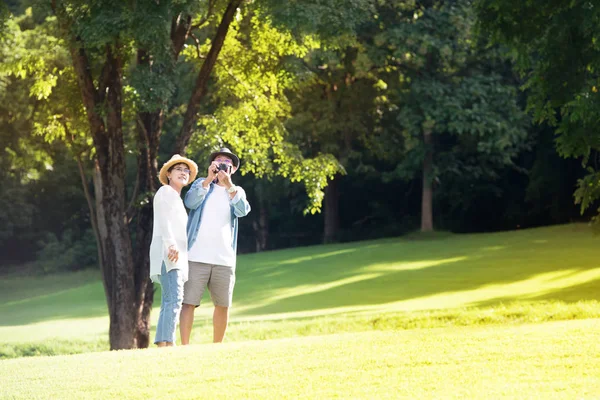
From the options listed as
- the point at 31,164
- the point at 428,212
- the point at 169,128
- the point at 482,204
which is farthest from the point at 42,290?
the point at 482,204

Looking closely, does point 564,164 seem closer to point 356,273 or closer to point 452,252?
point 452,252

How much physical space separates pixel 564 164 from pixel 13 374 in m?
32.4

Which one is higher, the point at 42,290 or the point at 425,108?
the point at 425,108

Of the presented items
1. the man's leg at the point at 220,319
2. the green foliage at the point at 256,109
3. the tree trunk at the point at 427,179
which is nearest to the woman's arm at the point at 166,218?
the man's leg at the point at 220,319

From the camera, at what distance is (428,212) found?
40.6 m

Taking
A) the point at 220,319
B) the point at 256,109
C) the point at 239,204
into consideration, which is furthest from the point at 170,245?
the point at 256,109

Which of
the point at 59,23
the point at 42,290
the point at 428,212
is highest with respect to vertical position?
the point at 59,23

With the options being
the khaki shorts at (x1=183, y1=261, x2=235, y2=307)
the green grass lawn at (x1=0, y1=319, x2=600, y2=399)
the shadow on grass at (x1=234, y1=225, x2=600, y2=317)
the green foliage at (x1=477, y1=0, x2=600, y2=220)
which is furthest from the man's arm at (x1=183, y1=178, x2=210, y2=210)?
the shadow on grass at (x1=234, y1=225, x2=600, y2=317)

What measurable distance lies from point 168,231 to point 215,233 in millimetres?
672

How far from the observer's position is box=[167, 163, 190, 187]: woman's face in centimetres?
1059

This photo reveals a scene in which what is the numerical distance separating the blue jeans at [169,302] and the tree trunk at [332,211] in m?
33.2

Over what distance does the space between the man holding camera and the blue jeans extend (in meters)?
0.41

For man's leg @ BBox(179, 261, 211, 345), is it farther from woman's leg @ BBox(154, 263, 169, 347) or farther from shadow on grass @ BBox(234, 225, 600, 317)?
shadow on grass @ BBox(234, 225, 600, 317)

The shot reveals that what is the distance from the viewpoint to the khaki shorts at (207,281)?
1094cm
